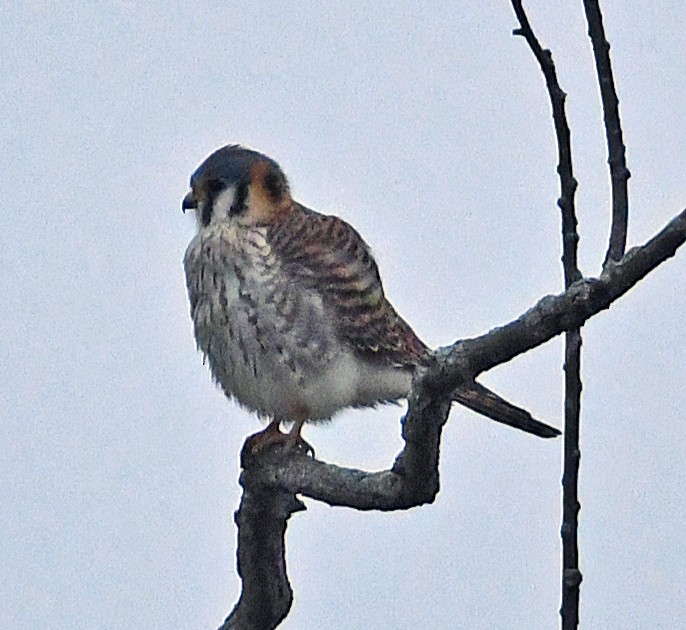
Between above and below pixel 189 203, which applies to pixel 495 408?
below

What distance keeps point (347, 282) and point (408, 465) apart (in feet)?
6.70

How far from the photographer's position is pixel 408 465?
11.8ft

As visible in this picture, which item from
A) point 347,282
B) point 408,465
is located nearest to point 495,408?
point 347,282

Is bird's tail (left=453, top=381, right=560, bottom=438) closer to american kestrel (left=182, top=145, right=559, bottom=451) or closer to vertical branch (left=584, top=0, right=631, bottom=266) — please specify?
american kestrel (left=182, top=145, right=559, bottom=451)

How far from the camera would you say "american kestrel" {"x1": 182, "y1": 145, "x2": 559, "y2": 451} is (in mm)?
5332

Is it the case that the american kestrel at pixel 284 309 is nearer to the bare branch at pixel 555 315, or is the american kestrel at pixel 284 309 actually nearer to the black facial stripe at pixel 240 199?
the black facial stripe at pixel 240 199

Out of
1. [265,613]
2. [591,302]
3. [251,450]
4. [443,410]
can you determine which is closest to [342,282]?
[251,450]

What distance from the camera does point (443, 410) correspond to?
11.3 feet

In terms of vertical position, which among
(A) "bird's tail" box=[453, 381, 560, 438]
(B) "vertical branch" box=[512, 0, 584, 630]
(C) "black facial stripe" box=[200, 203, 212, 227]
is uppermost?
(C) "black facial stripe" box=[200, 203, 212, 227]

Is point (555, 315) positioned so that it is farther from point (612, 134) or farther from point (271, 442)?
point (271, 442)

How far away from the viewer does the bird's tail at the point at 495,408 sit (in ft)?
19.3

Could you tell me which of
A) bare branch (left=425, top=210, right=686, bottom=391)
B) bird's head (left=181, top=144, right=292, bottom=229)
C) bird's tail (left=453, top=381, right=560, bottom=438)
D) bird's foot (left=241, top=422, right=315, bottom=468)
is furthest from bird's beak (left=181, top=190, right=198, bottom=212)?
bare branch (left=425, top=210, right=686, bottom=391)

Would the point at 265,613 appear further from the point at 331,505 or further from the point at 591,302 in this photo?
the point at 591,302

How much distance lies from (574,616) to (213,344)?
2536 millimetres
